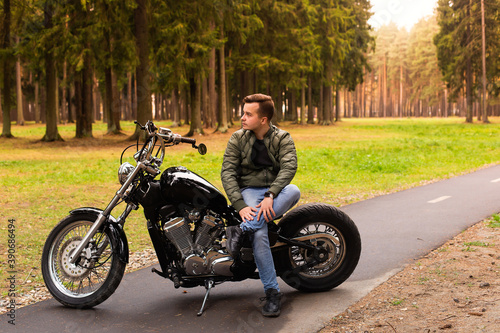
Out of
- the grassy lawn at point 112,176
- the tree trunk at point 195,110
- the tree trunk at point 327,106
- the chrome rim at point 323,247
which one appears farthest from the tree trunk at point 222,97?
the chrome rim at point 323,247

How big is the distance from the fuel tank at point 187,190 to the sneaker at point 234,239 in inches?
8.7

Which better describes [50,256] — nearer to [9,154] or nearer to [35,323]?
[35,323]

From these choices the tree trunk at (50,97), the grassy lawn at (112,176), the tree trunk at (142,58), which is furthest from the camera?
the tree trunk at (50,97)

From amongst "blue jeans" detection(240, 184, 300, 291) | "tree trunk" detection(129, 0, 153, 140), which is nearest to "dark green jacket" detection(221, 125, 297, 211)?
"blue jeans" detection(240, 184, 300, 291)

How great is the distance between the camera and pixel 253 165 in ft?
15.3

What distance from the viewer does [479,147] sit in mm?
21875

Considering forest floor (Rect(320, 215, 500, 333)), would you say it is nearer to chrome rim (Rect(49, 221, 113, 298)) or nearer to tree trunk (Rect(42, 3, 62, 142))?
chrome rim (Rect(49, 221, 113, 298))

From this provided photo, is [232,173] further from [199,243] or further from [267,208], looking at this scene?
[199,243]

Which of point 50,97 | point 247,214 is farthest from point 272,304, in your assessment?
point 50,97

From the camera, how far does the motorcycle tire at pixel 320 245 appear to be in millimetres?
4781

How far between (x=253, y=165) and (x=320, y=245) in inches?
36.6

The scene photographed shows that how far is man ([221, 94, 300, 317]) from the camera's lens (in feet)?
14.5

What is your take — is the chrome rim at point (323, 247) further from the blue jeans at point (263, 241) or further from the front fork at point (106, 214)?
the front fork at point (106, 214)

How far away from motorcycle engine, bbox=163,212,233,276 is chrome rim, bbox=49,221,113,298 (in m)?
0.58
